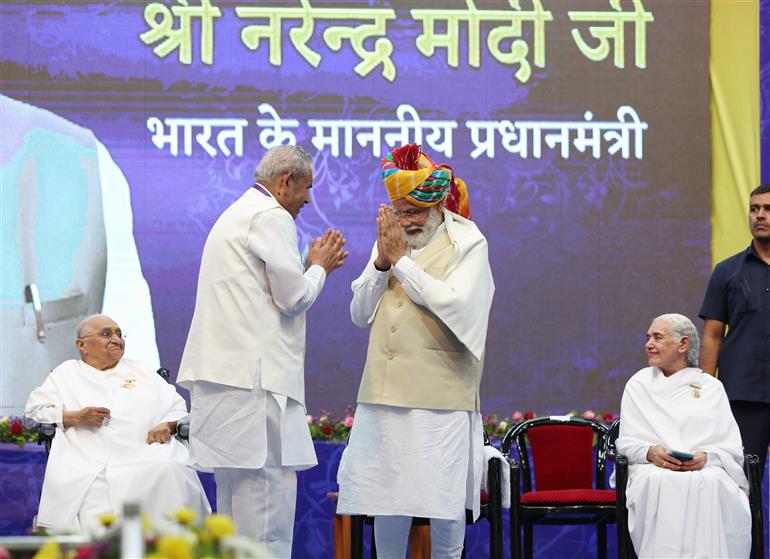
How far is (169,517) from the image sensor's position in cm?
239

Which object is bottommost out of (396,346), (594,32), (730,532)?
(730,532)

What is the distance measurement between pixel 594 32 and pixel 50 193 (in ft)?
10.1

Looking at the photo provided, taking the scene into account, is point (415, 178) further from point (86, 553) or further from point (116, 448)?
point (86, 553)

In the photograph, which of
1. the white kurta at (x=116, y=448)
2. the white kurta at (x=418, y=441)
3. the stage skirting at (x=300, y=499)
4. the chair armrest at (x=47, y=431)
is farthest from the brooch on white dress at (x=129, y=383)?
the white kurta at (x=418, y=441)

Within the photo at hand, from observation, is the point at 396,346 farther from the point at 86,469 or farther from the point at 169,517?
the point at 169,517

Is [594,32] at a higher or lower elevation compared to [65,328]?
higher

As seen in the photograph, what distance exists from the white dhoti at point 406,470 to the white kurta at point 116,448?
0.93 metres

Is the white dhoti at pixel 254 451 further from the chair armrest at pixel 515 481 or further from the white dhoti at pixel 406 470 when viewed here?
the chair armrest at pixel 515 481

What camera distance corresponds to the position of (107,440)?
5055mm

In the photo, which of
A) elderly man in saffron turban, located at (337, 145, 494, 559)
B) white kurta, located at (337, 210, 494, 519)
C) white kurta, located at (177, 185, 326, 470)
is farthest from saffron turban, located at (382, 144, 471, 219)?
white kurta, located at (177, 185, 326, 470)

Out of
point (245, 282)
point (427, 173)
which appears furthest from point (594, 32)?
point (245, 282)

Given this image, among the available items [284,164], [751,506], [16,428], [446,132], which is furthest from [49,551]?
[446,132]

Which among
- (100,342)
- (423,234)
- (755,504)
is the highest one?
(423,234)

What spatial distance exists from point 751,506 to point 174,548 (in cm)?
354
